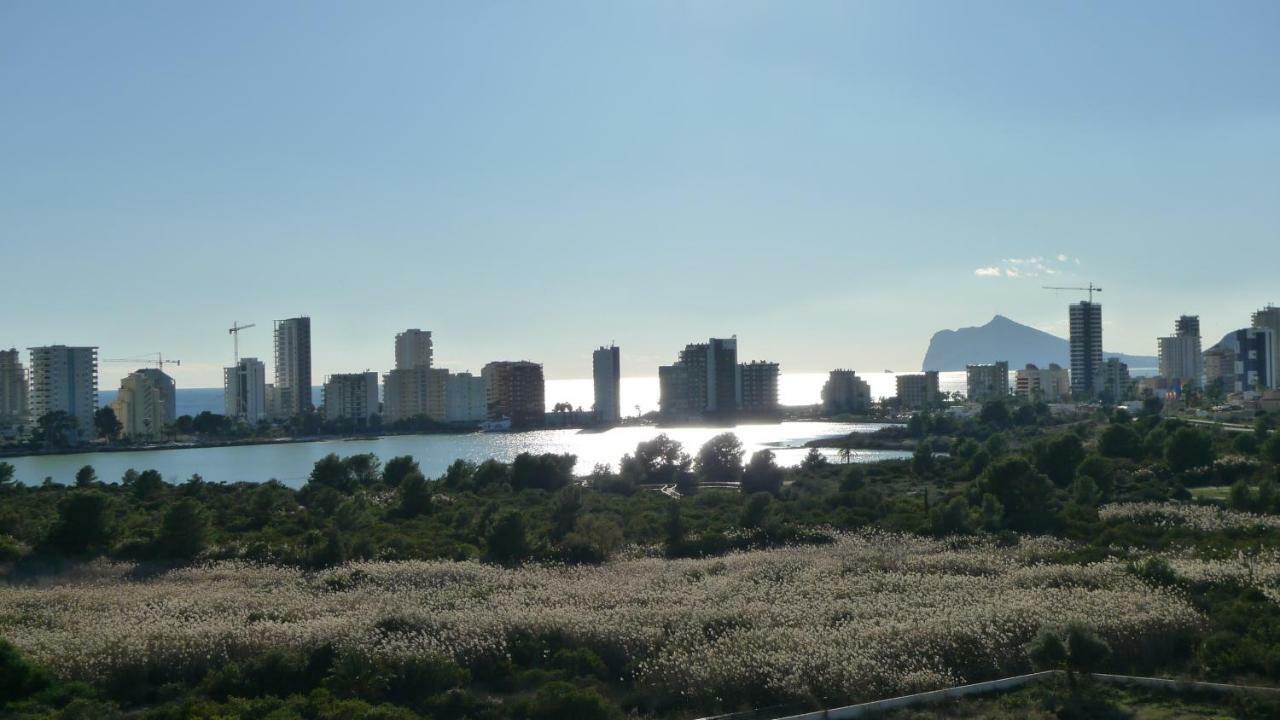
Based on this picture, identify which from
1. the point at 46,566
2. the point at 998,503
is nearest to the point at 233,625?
the point at 46,566

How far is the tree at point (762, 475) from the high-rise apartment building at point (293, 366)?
4120 inches

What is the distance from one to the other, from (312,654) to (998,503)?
18.4m

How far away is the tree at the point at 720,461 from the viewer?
4950 centimetres

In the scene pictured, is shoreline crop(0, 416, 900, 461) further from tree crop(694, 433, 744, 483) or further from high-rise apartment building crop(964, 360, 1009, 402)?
tree crop(694, 433, 744, 483)

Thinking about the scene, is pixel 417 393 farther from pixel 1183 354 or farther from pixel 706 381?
pixel 1183 354

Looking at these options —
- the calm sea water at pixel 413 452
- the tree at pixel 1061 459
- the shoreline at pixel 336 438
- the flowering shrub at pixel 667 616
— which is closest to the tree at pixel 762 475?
the tree at pixel 1061 459

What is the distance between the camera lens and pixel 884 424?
113 m

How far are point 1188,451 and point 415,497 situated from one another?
1136 inches

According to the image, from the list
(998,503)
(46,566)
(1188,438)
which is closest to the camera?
(46,566)

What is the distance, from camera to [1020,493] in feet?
87.0

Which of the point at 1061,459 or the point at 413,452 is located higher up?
the point at 1061,459

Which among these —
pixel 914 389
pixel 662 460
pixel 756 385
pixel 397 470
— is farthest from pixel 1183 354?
pixel 397 470

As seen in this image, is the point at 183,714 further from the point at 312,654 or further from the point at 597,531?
the point at 597,531

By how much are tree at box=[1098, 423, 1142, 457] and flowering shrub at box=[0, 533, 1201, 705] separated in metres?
27.5
